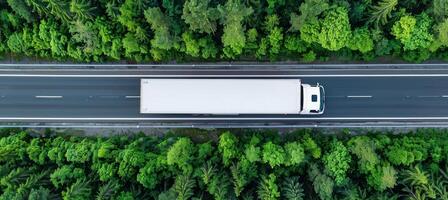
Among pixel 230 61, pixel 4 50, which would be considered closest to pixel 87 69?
pixel 4 50

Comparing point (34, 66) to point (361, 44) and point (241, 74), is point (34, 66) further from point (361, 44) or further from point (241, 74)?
point (361, 44)

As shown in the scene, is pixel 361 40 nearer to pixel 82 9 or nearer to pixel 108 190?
pixel 82 9

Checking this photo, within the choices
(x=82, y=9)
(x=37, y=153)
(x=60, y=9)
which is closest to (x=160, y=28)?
(x=82, y=9)

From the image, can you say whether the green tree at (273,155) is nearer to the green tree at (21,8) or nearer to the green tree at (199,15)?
the green tree at (199,15)

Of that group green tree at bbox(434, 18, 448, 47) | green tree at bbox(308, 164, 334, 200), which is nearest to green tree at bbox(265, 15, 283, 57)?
green tree at bbox(308, 164, 334, 200)

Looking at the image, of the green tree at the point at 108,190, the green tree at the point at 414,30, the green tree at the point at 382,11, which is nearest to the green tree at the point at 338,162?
the green tree at the point at 414,30

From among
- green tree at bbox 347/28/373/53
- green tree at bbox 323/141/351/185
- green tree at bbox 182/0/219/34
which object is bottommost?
green tree at bbox 323/141/351/185

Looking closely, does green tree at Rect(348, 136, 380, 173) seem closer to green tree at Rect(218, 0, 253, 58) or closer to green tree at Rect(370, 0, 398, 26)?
green tree at Rect(370, 0, 398, 26)
